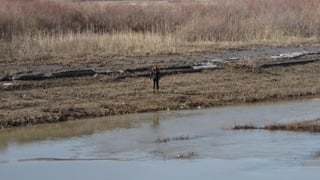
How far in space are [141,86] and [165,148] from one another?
29.9 ft

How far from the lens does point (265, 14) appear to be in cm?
4100

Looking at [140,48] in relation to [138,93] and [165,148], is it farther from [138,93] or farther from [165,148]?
[165,148]

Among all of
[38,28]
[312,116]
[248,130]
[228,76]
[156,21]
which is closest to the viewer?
[248,130]

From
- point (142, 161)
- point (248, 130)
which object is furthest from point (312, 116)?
point (142, 161)

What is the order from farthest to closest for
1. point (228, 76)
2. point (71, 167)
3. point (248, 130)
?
1. point (228, 76)
2. point (248, 130)
3. point (71, 167)

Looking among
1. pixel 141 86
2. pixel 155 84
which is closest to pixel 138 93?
pixel 155 84

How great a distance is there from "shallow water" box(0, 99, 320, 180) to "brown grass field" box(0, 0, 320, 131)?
1739 mm

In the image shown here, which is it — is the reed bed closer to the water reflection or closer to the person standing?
the person standing

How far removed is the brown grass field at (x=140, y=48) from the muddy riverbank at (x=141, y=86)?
0.11 feet

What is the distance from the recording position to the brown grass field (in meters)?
22.3

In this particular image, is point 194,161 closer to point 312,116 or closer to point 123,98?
point 312,116

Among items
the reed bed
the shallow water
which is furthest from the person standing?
the reed bed

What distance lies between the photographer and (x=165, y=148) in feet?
51.7

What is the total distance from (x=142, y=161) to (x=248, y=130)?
4329mm
